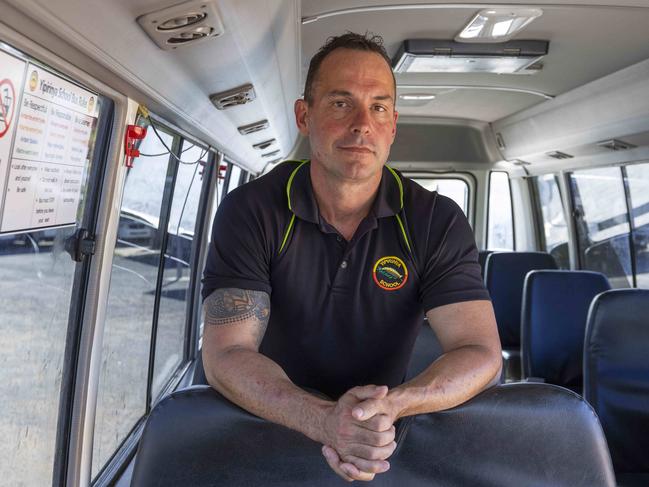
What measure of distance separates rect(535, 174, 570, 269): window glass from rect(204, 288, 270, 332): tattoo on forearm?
19.1 ft

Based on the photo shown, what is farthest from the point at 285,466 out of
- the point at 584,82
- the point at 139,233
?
the point at 584,82

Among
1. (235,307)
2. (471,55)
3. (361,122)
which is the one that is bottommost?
(235,307)

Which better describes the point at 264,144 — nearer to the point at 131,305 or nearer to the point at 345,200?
the point at 131,305

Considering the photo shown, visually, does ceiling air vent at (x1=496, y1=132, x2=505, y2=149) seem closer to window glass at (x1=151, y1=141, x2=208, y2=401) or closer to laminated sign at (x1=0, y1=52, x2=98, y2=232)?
window glass at (x1=151, y1=141, x2=208, y2=401)

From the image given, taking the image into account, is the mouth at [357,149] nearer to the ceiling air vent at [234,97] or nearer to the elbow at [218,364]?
the elbow at [218,364]

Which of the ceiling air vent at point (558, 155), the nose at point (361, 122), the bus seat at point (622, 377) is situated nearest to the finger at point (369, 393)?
the nose at point (361, 122)

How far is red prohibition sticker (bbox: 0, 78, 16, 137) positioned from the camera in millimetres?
1726

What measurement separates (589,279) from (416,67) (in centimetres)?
193

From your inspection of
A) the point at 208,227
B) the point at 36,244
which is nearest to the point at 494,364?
the point at 36,244

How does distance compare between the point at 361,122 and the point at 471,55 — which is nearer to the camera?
the point at 361,122

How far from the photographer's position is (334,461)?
1419 mm

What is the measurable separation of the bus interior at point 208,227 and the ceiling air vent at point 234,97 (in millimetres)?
22

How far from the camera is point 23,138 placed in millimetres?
1893

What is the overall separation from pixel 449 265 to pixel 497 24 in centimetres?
203
